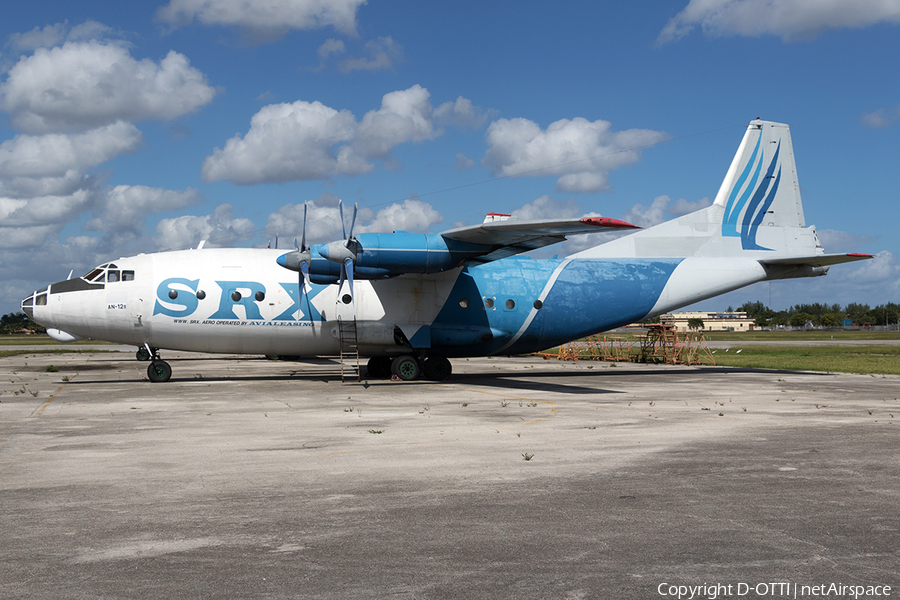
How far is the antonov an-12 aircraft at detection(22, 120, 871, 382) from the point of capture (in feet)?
74.6

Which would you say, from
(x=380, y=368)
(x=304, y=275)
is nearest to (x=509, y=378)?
(x=380, y=368)

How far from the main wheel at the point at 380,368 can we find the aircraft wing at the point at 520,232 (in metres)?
5.84

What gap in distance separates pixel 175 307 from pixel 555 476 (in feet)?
57.7

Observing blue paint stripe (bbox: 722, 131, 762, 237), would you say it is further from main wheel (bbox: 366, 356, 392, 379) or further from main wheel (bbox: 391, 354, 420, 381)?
main wheel (bbox: 366, 356, 392, 379)

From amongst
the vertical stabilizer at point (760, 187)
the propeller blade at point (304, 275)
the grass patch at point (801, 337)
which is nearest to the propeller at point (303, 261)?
the propeller blade at point (304, 275)

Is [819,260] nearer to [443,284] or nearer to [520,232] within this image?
[520,232]

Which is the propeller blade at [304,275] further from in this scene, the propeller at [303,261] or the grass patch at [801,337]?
the grass patch at [801,337]

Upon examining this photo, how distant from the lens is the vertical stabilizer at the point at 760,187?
2805 centimetres

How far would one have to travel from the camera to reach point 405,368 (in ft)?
81.0

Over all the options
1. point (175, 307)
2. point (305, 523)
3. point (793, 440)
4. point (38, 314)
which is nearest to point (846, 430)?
point (793, 440)

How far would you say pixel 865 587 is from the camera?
5.09 metres

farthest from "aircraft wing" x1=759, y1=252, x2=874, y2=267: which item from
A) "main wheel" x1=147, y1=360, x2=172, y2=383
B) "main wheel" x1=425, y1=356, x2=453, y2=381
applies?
"main wheel" x1=147, y1=360, x2=172, y2=383

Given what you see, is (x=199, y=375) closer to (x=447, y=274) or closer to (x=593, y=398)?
(x=447, y=274)

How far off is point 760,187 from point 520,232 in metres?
12.6
